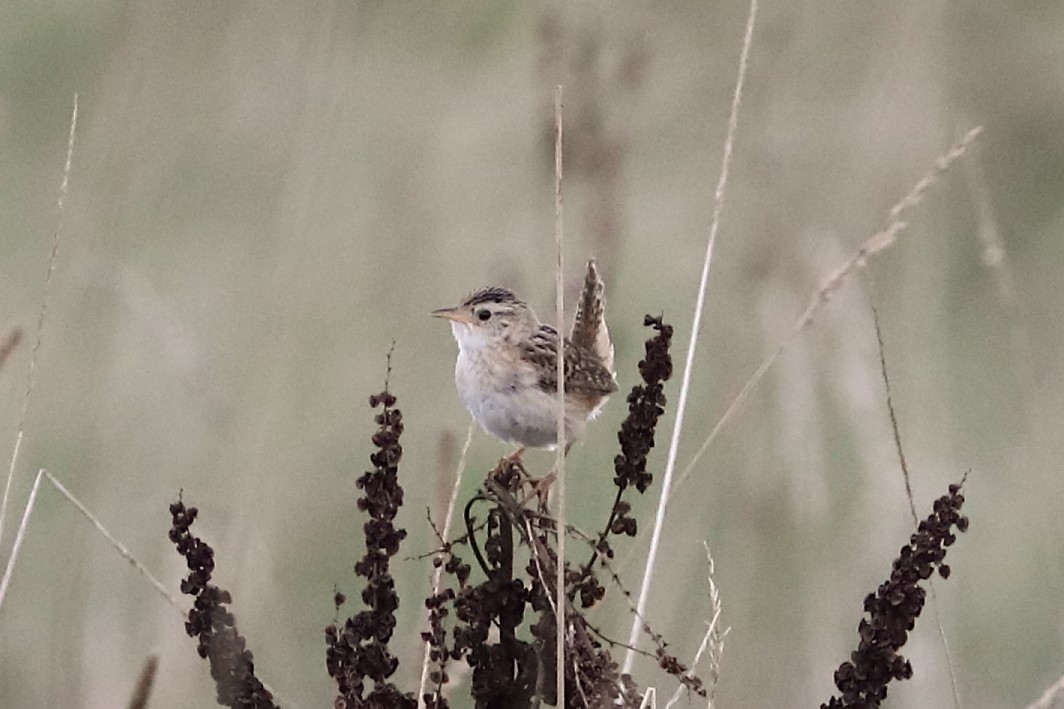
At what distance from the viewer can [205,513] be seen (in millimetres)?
3518

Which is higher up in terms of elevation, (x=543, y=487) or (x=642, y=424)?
(x=543, y=487)

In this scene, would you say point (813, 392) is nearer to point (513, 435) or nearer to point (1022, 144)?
point (513, 435)

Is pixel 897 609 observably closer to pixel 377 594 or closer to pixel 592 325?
pixel 377 594

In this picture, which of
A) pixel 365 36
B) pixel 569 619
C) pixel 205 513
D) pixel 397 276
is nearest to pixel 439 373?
pixel 397 276

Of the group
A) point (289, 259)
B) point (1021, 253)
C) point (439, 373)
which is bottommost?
point (289, 259)

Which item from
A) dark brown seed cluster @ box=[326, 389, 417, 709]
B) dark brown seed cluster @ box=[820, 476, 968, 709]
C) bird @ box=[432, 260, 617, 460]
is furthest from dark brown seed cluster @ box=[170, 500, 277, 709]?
bird @ box=[432, 260, 617, 460]

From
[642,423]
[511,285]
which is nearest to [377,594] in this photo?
[642,423]

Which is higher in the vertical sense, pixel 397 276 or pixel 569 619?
pixel 397 276

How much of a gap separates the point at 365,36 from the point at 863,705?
3.74 m

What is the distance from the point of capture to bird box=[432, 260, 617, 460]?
3359mm

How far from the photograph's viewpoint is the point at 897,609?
2.05 m

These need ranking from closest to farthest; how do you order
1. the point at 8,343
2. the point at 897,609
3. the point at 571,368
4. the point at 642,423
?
the point at 897,609, the point at 642,423, the point at 8,343, the point at 571,368

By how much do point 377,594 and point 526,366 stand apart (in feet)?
5.04

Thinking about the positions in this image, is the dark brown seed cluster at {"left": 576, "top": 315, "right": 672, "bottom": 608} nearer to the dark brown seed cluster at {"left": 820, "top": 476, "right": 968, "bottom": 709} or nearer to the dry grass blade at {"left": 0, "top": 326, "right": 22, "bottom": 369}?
the dark brown seed cluster at {"left": 820, "top": 476, "right": 968, "bottom": 709}
